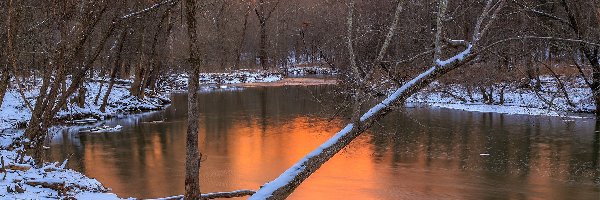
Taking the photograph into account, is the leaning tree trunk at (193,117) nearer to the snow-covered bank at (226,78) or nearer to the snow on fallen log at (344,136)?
the snow on fallen log at (344,136)

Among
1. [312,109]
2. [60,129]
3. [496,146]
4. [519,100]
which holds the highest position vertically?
[519,100]

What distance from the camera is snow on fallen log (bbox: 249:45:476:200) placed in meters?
6.92

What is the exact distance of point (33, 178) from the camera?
1202 cm

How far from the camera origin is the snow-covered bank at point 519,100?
31.9 meters

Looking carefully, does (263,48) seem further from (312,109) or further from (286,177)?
(286,177)

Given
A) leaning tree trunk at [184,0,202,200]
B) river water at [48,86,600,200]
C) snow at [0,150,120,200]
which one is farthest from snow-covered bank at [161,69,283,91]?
leaning tree trunk at [184,0,202,200]

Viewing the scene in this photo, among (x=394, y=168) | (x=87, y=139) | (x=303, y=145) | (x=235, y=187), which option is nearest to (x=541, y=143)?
(x=394, y=168)

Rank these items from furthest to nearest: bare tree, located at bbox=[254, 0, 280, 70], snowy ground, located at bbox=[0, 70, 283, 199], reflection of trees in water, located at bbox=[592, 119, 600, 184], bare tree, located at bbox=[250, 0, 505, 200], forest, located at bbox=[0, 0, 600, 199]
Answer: bare tree, located at bbox=[254, 0, 280, 70]
reflection of trees in water, located at bbox=[592, 119, 600, 184]
snowy ground, located at bbox=[0, 70, 283, 199]
forest, located at bbox=[0, 0, 600, 199]
bare tree, located at bbox=[250, 0, 505, 200]

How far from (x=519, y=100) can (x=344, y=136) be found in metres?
31.8

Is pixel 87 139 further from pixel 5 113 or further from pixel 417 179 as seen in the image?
pixel 417 179

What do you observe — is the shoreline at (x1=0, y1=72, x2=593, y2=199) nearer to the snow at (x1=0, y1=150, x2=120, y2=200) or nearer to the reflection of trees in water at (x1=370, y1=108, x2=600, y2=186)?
the snow at (x1=0, y1=150, x2=120, y2=200)

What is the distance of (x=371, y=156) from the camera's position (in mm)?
20484

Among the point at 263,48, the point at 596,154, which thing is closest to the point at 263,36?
the point at 263,48

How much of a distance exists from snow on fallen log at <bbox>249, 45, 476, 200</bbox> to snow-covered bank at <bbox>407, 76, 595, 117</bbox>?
2329cm
